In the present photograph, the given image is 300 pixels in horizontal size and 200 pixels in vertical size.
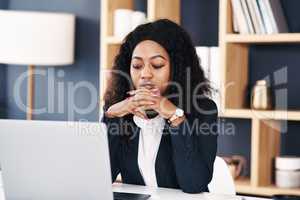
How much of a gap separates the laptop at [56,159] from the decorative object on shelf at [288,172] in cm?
171

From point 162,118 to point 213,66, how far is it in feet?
3.71

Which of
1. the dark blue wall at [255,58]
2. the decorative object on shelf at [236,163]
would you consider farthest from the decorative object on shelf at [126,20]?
the decorative object on shelf at [236,163]

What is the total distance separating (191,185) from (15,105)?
256 cm

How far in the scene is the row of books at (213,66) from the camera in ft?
10.6

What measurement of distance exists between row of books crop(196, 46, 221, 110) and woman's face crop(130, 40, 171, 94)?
3.31 ft

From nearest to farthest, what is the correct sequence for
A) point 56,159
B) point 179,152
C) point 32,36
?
point 56,159 → point 179,152 → point 32,36

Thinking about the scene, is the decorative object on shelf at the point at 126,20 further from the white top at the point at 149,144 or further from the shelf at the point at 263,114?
the white top at the point at 149,144

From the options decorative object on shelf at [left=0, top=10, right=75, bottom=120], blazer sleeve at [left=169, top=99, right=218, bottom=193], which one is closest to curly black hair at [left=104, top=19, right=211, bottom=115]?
blazer sleeve at [left=169, top=99, right=218, bottom=193]

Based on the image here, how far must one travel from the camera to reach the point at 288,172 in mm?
3127

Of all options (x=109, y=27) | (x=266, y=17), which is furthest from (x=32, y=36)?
(x=266, y=17)

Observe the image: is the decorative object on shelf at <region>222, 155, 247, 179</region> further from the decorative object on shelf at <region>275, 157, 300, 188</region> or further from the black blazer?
the black blazer

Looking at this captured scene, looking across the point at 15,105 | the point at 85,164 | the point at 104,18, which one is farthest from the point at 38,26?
the point at 85,164

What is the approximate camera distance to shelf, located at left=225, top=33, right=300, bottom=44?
3.07 metres

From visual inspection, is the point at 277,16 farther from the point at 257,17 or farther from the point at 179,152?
the point at 179,152
